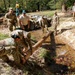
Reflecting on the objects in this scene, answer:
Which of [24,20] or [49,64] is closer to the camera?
[49,64]

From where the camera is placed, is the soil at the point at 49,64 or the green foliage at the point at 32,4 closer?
the soil at the point at 49,64

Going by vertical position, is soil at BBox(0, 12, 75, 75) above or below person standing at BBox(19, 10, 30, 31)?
below

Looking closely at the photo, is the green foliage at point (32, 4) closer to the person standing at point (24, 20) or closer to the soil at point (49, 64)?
the person standing at point (24, 20)

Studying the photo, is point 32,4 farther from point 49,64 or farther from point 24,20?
point 49,64

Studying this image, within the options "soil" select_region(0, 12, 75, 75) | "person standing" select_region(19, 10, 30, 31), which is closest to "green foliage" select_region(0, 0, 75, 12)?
"person standing" select_region(19, 10, 30, 31)

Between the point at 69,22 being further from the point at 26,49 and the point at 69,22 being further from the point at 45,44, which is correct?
the point at 26,49

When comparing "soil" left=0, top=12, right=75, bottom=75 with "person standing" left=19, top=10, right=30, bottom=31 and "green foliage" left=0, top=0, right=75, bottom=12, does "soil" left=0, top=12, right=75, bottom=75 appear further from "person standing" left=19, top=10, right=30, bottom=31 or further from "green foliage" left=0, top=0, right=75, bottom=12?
"green foliage" left=0, top=0, right=75, bottom=12

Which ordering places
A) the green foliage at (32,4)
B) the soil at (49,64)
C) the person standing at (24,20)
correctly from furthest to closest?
the green foliage at (32,4), the person standing at (24,20), the soil at (49,64)

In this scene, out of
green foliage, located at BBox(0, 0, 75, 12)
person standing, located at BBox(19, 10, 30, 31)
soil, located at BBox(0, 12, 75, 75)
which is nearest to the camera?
soil, located at BBox(0, 12, 75, 75)

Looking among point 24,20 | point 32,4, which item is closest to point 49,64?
point 24,20

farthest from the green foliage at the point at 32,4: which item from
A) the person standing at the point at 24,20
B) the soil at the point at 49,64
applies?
the soil at the point at 49,64

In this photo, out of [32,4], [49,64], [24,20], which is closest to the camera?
[49,64]

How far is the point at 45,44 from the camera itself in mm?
12750

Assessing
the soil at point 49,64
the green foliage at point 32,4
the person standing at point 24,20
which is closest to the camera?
the soil at point 49,64
